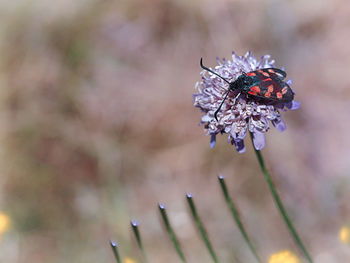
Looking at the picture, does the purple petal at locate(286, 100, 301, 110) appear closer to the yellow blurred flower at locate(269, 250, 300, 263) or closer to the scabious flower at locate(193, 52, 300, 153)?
the scabious flower at locate(193, 52, 300, 153)

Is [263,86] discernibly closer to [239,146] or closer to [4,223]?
[239,146]

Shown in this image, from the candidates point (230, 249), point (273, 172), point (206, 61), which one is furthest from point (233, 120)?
point (206, 61)

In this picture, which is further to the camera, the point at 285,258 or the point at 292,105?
the point at 285,258

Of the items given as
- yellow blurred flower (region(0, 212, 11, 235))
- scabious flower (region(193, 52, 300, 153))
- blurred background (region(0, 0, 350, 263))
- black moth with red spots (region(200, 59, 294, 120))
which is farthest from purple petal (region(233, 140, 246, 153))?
yellow blurred flower (region(0, 212, 11, 235))

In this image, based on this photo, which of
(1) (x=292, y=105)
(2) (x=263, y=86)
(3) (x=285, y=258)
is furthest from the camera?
(3) (x=285, y=258)

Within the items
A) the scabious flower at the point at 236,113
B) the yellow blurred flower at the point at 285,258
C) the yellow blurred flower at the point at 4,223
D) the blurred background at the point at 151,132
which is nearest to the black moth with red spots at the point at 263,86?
the scabious flower at the point at 236,113

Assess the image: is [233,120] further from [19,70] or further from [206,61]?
[19,70]

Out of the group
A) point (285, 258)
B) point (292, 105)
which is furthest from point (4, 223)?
point (292, 105)
